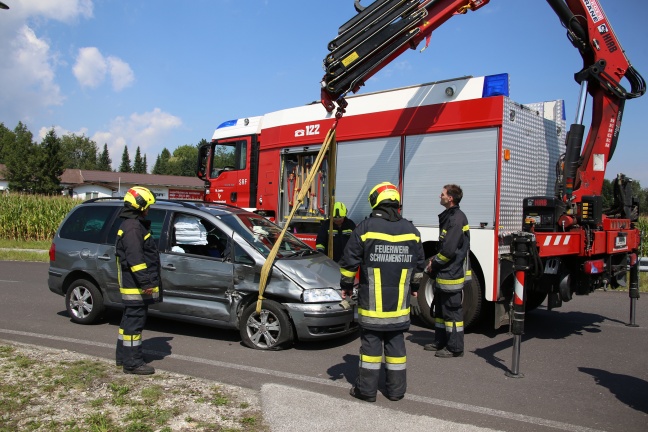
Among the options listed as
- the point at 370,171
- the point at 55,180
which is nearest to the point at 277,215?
the point at 370,171

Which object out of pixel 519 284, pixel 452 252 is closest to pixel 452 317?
pixel 452 252

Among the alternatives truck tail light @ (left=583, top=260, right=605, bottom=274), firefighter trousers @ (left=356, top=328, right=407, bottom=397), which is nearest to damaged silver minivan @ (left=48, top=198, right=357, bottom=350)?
firefighter trousers @ (left=356, top=328, right=407, bottom=397)

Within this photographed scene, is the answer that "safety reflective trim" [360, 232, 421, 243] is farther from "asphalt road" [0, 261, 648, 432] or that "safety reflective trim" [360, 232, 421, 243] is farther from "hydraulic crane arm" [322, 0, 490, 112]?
"hydraulic crane arm" [322, 0, 490, 112]

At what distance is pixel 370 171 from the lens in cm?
860

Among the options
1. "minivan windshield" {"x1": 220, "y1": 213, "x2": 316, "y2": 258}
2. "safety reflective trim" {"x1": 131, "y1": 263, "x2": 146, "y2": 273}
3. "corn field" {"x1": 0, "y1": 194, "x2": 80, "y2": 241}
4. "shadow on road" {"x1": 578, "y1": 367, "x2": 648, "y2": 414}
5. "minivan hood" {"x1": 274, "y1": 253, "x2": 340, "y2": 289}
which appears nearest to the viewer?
"shadow on road" {"x1": 578, "y1": 367, "x2": 648, "y2": 414}

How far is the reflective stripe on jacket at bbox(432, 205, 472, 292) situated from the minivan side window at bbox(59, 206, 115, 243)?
4522 mm

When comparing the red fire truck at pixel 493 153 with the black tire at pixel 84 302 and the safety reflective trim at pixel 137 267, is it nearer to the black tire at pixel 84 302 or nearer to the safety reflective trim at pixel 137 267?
the safety reflective trim at pixel 137 267

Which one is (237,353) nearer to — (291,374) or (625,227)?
(291,374)

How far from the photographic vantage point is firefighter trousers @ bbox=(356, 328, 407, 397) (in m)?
4.54

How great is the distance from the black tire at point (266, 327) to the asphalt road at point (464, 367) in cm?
18

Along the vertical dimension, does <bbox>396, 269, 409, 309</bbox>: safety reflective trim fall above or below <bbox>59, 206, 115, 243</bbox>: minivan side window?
below

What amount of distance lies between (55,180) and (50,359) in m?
70.4

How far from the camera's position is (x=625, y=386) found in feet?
17.2

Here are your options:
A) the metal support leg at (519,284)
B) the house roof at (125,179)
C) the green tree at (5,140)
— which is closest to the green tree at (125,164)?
the green tree at (5,140)
